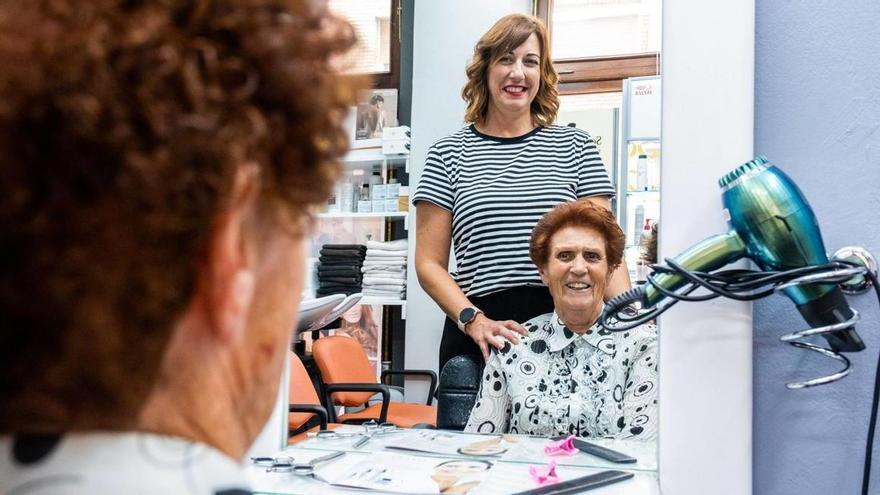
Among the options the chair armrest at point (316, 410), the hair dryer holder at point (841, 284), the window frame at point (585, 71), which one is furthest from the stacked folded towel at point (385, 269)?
the hair dryer holder at point (841, 284)

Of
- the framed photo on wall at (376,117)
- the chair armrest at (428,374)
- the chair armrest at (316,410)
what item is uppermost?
the framed photo on wall at (376,117)

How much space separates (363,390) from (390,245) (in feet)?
0.81

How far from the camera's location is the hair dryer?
82 centimetres

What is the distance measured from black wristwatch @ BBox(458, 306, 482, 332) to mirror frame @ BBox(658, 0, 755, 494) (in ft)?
1.00

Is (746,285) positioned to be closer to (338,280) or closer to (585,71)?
(585,71)

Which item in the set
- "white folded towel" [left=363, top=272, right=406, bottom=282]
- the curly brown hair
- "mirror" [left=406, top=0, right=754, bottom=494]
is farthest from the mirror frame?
the curly brown hair

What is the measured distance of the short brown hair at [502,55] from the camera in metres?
1.13

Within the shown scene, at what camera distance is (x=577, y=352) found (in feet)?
3.56

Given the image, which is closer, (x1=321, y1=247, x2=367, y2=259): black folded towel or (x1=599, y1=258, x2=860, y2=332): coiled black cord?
(x1=599, y1=258, x2=860, y2=332): coiled black cord

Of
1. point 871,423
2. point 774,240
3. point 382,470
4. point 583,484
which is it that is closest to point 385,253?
point 382,470

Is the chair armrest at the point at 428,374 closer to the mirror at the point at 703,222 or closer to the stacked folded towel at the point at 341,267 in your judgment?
the stacked folded towel at the point at 341,267

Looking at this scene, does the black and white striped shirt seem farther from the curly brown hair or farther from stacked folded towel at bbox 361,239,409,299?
the curly brown hair

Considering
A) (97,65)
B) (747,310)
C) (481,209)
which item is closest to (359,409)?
(481,209)

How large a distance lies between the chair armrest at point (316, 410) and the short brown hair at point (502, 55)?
0.55 meters
